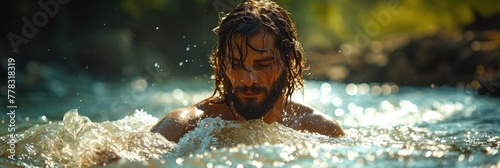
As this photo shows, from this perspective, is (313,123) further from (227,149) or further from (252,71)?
(227,149)

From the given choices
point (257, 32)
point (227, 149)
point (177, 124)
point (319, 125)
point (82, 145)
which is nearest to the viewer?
point (227, 149)

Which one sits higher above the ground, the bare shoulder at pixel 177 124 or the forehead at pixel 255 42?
the forehead at pixel 255 42

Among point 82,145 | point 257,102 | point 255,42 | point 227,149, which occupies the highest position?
point 255,42

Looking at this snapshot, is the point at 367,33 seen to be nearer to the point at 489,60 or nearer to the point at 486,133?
the point at 489,60

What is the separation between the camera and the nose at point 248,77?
4.39 meters

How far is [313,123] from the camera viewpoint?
511 cm

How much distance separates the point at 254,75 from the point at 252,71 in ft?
0.09

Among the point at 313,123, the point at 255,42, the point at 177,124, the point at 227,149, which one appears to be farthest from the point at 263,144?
the point at 313,123

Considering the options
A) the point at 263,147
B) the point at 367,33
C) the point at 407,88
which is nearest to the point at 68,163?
the point at 263,147

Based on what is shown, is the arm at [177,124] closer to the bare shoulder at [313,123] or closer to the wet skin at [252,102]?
the wet skin at [252,102]

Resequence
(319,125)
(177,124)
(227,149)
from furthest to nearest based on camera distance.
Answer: (319,125) → (177,124) → (227,149)

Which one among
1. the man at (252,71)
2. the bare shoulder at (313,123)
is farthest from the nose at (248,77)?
the bare shoulder at (313,123)

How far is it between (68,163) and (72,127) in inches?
27.0

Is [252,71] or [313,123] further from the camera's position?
[313,123]
